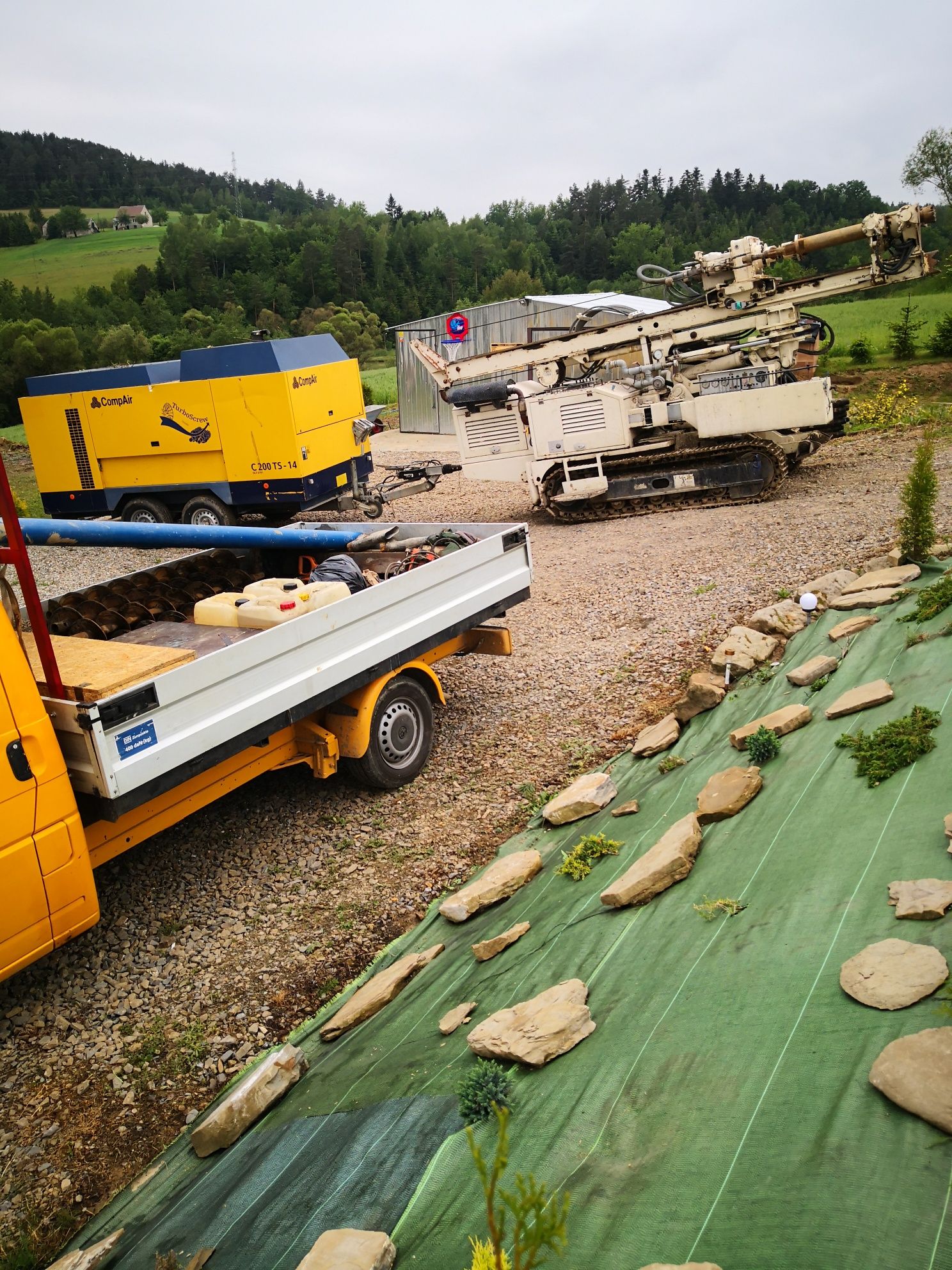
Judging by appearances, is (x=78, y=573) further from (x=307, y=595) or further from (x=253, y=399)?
(x=307, y=595)


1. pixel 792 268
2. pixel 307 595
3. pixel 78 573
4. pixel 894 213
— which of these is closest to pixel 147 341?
pixel 792 268

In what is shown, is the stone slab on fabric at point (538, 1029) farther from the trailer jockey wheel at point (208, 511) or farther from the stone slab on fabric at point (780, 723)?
the trailer jockey wheel at point (208, 511)

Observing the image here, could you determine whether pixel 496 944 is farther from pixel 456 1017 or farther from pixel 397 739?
pixel 397 739

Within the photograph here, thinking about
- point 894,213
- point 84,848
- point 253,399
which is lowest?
point 84,848

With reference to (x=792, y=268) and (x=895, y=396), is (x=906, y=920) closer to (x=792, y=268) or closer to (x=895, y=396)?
(x=895, y=396)

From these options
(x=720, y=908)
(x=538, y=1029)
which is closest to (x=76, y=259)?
(x=720, y=908)

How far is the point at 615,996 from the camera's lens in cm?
350

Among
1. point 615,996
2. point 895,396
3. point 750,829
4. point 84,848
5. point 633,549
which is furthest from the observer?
point 895,396

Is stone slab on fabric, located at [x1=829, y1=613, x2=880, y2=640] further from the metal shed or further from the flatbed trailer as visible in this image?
the metal shed

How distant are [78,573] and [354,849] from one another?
9.57 metres

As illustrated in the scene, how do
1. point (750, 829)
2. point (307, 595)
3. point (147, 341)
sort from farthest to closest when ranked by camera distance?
Result: point (147, 341)
point (307, 595)
point (750, 829)

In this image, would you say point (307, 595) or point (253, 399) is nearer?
point (307, 595)

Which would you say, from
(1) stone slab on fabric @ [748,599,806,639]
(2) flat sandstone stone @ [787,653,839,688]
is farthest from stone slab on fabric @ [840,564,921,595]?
(2) flat sandstone stone @ [787,653,839,688]

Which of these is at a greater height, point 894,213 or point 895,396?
point 894,213
